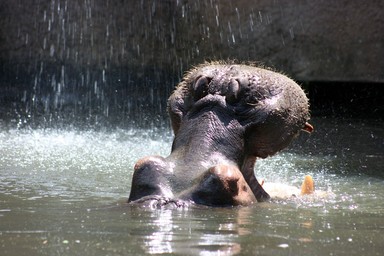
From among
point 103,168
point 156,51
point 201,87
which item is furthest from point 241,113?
point 156,51

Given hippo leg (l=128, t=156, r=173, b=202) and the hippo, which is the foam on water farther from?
hippo leg (l=128, t=156, r=173, b=202)

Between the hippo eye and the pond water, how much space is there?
66 cm

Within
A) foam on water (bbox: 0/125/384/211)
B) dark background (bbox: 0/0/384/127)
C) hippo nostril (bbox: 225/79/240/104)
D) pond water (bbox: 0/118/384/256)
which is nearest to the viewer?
pond water (bbox: 0/118/384/256)

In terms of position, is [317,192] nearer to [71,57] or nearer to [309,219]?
[309,219]

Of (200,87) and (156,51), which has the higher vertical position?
(156,51)

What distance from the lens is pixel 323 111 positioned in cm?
1083

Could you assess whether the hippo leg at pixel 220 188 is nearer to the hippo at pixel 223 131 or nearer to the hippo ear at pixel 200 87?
the hippo at pixel 223 131

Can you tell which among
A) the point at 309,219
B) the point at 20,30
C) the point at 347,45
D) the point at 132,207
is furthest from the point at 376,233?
the point at 20,30

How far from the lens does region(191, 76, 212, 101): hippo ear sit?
455cm

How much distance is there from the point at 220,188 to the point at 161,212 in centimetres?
29

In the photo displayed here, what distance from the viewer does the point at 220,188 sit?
4000 millimetres

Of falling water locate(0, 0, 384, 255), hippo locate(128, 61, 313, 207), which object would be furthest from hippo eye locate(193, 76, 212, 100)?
falling water locate(0, 0, 384, 255)

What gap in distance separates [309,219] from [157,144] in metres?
4.30

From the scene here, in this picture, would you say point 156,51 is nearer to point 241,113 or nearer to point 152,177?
point 241,113
